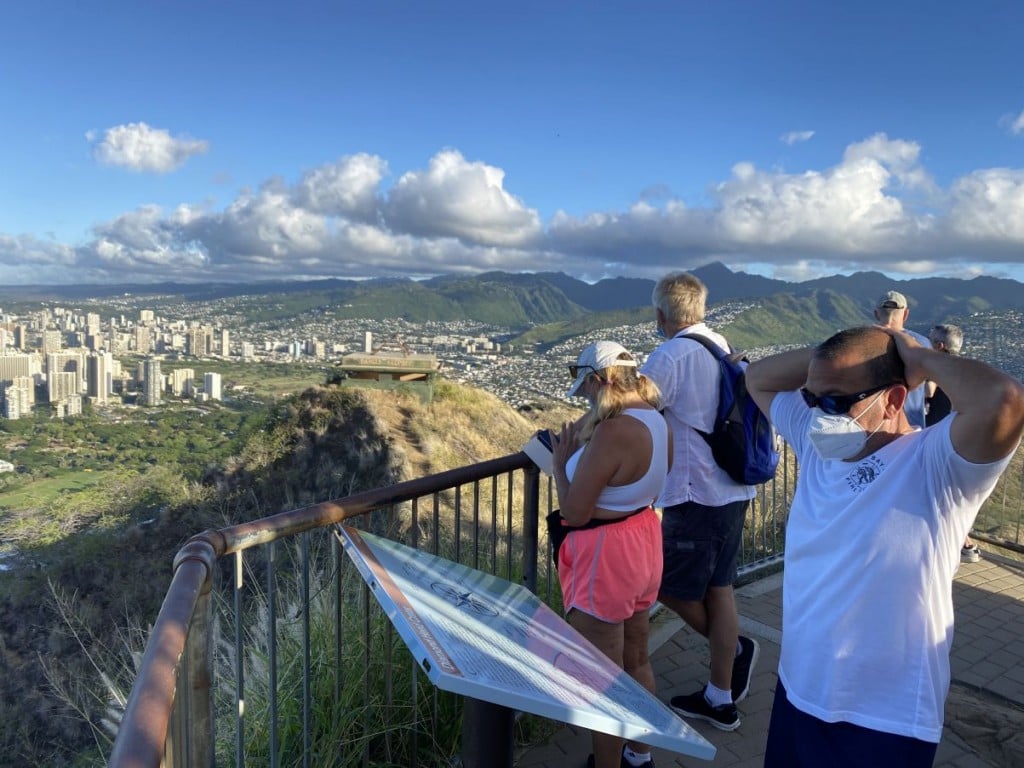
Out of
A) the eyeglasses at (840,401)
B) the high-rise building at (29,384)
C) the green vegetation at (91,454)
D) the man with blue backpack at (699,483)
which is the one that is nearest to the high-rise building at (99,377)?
the green vegetation at (91,454)

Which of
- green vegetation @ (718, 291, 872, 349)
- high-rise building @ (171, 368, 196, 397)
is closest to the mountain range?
green vegetation @ (718, 291, 872, 349)

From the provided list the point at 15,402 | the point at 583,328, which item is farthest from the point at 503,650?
the point at 583,328

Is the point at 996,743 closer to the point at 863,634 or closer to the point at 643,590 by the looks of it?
the point at 643,590

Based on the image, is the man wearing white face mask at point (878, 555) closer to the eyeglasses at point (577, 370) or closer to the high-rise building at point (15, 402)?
the eyeglasses at point (577, 370)

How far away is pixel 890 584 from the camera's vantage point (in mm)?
1833

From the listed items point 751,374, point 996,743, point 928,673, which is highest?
point 751,374

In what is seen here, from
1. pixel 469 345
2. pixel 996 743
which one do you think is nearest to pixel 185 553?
pixel 996 743

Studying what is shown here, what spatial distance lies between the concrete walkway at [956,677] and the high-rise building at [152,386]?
45.9 meters

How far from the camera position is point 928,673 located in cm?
183

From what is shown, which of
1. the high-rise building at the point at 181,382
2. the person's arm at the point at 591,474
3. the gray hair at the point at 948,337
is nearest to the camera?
the person's arm at the point at 591,474

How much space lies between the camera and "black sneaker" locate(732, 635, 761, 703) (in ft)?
12.6

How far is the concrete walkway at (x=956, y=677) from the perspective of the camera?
342 centimetres

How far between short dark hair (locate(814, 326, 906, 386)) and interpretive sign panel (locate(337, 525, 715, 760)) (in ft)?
3.26

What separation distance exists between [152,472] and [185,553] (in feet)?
65.5
